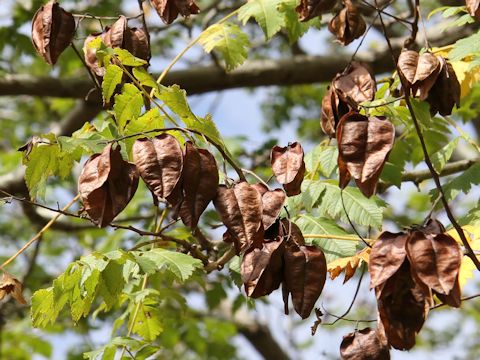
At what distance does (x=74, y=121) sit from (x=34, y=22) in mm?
2980

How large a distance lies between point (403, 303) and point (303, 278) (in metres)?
0.37

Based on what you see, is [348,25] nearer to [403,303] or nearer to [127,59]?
[127,59]

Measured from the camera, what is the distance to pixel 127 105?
2895 millimetres

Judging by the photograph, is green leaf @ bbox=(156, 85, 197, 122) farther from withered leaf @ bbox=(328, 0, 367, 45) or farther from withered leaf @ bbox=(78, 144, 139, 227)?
withered leaf @ bbox=(328, 0, 367, 45)

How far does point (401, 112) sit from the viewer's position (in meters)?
3.22

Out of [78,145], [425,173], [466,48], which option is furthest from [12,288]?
[425,173]

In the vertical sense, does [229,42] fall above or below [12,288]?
above

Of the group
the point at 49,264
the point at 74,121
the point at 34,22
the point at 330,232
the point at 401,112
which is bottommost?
the point at 49,264

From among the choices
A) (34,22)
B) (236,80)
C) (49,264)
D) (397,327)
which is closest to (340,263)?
(397,327)

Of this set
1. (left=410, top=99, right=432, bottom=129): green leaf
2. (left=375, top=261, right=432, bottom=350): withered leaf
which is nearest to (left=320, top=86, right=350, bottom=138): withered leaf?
(left=410, top=99, right=432, bottom=129): green leaf

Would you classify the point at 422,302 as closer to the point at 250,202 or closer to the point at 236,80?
the point at 250,202

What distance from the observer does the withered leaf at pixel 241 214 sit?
244cm

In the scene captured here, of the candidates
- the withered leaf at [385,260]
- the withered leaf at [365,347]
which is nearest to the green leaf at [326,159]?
the withered leaf at [365,347]

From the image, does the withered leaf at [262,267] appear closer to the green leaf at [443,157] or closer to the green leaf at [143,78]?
the green leaf at [143,78]
